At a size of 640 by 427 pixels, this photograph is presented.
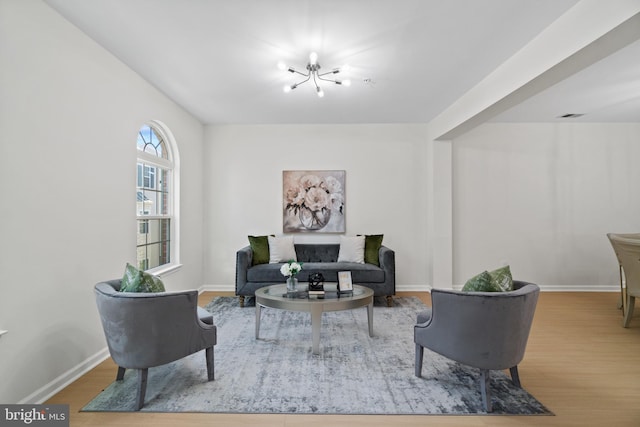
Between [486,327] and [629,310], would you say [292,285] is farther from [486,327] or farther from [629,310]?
[629,310]

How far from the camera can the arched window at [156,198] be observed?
3967 millimetres

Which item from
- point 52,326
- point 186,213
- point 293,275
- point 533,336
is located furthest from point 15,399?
point 533,336

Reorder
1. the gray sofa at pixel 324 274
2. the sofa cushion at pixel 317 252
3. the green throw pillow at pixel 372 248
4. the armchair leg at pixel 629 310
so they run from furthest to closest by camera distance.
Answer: the sofa cushion at pixel 317 252, the green throw pillow at pixel 372 248, the gray sofa at pixel 324 274, the armchair leg at pixel 629 310

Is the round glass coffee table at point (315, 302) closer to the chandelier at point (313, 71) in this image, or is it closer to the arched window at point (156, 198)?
the arched window at point (156, 198)

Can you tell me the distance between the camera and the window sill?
4.05 meters

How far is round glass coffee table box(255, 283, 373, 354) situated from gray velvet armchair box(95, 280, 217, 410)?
1.02 m

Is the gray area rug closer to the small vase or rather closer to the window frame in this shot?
the small vase

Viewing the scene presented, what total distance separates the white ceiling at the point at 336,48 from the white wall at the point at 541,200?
0.88m

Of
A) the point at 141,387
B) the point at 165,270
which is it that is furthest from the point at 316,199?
the point at 141,387

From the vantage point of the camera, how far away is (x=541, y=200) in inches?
217

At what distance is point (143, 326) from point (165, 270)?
216cm

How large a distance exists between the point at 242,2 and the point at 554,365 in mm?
3764

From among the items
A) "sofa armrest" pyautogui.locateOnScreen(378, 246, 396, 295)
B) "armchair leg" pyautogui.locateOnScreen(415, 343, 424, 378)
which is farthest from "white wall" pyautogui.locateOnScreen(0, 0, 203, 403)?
"sofa armrest" pyautogui.locateOnScreen(378, 246, 396, 295)

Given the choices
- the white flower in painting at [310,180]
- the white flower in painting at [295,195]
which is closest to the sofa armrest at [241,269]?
the white flower in painting at [295,195]
